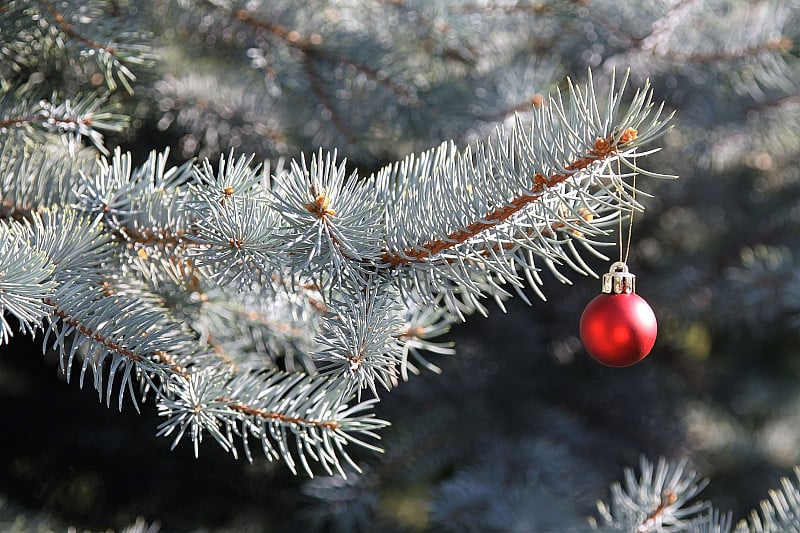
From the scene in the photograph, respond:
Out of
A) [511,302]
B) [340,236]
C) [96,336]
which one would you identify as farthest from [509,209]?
[511,302]

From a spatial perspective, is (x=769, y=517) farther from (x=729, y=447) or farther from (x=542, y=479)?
(x=729, y=447)

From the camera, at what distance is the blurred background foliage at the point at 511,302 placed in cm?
59

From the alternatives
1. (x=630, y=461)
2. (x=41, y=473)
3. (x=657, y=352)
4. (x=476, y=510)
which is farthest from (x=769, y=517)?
(x=41, y=473)

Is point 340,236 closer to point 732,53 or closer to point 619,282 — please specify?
point 619,282

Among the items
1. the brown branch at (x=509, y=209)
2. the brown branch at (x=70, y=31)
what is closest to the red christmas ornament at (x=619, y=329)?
the brown branch at (x=509, y=209)

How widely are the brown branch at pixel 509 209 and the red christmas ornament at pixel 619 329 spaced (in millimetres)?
118

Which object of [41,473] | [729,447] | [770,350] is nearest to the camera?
[41,473]

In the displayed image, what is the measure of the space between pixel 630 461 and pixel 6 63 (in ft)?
2.70

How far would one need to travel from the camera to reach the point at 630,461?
0.93m

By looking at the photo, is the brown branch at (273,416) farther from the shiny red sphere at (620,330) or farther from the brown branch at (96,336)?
the shiny red sphere at (620,330)

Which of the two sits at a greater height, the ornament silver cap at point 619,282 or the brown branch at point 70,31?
the brown branch at point 70,31

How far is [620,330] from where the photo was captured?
39 centimetres

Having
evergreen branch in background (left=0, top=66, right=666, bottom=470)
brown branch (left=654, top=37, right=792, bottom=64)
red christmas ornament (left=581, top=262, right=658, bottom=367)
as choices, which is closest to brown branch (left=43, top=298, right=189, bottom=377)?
evergreen branch in background (left=0, top=66, right=666, bottom=470)

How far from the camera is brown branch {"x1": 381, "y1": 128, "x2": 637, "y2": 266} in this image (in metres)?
0.27
